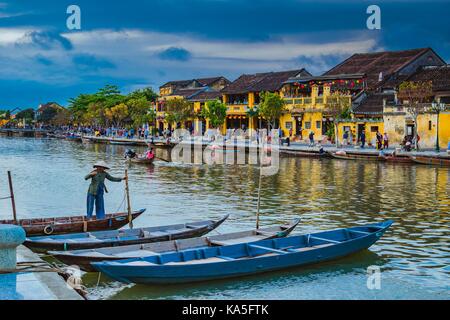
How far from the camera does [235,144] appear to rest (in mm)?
54938

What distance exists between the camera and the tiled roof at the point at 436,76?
4712 cm

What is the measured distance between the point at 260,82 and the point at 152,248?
55112 millimetres

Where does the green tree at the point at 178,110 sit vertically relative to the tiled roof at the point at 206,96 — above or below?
below

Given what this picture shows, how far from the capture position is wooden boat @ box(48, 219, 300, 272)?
1302 cm

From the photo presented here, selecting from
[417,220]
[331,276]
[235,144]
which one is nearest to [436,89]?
[235,144]

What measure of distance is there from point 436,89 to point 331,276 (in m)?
35.9

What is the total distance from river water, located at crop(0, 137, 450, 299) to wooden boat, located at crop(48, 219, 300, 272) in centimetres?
70

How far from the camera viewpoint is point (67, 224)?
16625 millimetres

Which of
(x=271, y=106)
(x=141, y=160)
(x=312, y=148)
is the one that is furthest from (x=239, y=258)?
(x=271, y=106)

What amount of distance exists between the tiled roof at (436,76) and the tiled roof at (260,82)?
15749 millimetres

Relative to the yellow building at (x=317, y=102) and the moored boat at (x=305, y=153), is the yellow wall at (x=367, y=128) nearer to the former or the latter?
the yellow building at (x=317, y=102)

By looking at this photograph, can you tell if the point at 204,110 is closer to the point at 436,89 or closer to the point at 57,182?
the point at 436,89

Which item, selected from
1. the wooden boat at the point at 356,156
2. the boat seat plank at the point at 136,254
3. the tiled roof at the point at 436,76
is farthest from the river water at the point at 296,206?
the tiled roof at the point at 436,76

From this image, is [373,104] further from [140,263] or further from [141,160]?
[140,263]
